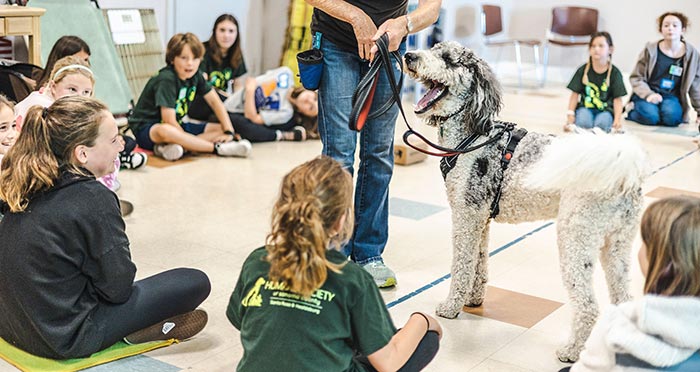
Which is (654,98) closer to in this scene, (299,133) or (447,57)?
(299,133)

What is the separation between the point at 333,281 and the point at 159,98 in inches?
148

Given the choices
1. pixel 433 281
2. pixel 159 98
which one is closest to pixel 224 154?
pixel 159 98

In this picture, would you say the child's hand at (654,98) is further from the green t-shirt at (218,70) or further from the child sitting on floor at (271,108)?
the green t-shirt at (218,70)

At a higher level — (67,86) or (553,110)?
(67,86)

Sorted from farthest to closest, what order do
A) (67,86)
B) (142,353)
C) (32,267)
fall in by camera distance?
(67,86), (142,353), (32,267)

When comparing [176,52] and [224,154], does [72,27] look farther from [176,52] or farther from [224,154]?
[224,154]

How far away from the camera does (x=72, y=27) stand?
6.03 metres

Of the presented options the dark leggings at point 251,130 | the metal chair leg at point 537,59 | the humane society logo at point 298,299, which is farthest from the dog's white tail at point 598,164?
the metal chair leg at point 537,59

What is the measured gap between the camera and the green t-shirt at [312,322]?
2.03 metres

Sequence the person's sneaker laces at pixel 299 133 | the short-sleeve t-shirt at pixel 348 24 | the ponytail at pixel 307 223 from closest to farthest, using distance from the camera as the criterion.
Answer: the ponytail at pixel 307 223 < the short-sleeve t-shirt at pixel 348 24 < the person's sneaker laces at pixel 299 133

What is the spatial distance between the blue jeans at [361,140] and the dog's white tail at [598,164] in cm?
86

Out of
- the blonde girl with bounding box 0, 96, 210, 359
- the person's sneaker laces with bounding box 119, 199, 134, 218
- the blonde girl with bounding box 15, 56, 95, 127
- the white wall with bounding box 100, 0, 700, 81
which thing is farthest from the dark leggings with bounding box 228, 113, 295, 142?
the blonde girl with bounding box 0, 96, 210, 359

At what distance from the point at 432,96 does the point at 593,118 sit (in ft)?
13.4

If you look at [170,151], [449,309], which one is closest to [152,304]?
[449,309]
